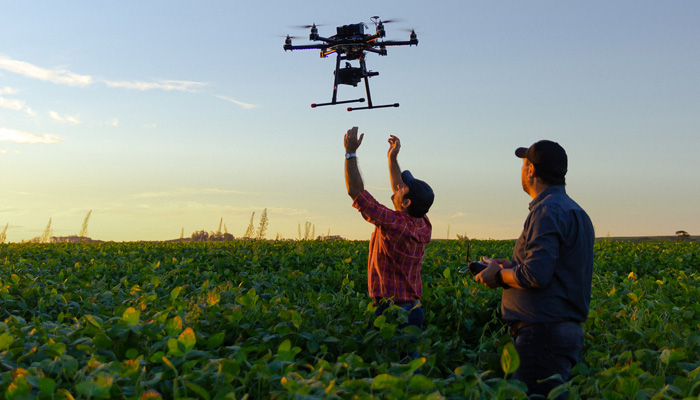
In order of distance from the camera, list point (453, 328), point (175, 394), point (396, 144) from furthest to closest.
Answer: point (453, 328)
point (396, 144)
point (175, 394)

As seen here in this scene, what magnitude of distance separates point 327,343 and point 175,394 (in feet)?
5.42

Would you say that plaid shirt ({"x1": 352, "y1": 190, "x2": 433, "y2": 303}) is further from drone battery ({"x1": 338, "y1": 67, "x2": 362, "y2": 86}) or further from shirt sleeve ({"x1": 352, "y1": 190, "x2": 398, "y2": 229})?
drone battery ({"x1": 338, "y1": 67, "x2": 362, "y2": 86})

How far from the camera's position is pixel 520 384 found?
307cm

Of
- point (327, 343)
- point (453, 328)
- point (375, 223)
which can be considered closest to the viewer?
point (327, 343)

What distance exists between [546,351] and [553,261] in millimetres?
660

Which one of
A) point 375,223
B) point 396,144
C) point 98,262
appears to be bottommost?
point 98,262

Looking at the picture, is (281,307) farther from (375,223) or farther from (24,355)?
(24,355)

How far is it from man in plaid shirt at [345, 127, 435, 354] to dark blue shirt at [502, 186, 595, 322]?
1162mm

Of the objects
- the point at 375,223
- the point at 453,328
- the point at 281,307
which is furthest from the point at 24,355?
the point at 453,328

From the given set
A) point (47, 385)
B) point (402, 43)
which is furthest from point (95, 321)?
point (402, 43)

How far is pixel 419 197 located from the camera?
4.99 meters

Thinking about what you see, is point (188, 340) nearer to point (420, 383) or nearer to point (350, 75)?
point (420, 383)

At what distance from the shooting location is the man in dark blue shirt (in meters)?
3.76

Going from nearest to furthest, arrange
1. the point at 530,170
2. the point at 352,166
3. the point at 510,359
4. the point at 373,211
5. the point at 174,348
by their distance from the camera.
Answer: the point at 510,359, the point at 174,348, the point at 530,170, the point at 373,211, the point at 352,166
